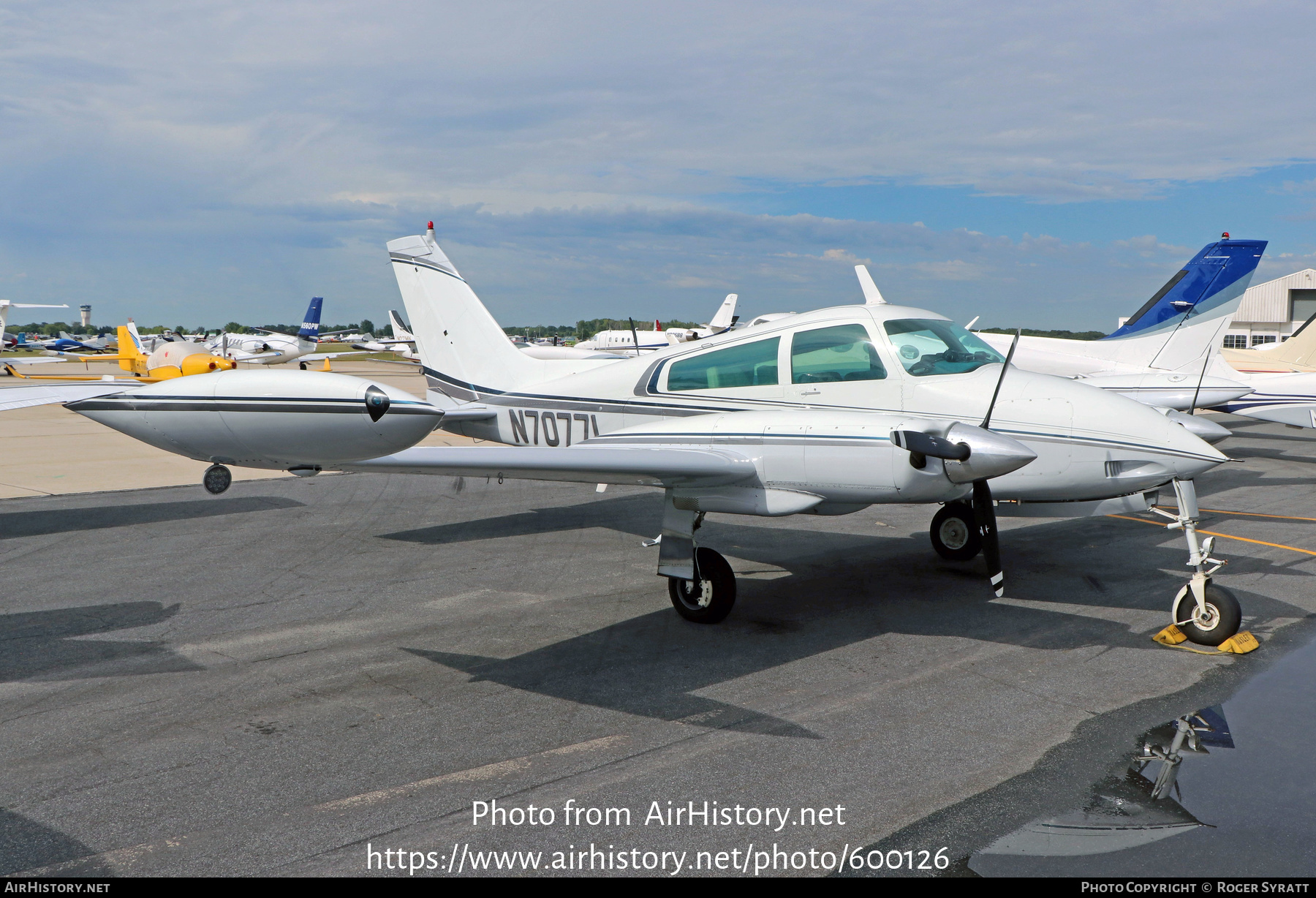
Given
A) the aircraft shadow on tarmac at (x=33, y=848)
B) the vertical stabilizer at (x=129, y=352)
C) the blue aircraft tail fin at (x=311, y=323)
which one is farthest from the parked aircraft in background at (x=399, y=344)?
the aircraft shadow on tarmac at (x=33, y=848)

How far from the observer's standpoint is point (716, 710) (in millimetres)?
6055

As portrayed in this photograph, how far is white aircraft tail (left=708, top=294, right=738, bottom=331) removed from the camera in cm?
6232

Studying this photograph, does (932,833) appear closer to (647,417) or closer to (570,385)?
(647,417)

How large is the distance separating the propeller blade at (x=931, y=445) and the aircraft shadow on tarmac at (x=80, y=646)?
575 cm

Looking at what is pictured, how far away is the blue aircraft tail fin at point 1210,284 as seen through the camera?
18.2 metres

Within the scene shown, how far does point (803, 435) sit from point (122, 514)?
11.2 metres

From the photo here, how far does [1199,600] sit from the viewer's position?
7297 mm

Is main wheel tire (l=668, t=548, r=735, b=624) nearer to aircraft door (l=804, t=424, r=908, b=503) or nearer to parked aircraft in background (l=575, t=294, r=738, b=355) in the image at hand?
aircraft door (l=804, t=424, r=908, b=503)

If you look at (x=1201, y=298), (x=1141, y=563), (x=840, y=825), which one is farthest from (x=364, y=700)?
(x=1201, y=298)

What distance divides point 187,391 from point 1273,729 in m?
7.47

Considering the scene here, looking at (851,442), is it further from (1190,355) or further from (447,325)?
(1190,355)

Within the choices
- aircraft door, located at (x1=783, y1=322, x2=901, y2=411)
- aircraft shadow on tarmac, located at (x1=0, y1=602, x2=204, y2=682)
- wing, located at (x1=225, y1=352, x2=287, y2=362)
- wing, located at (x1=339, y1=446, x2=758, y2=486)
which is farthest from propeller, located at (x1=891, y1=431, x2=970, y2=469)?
wing, located at (x1=225, y1=352, x2=287, y2=362)

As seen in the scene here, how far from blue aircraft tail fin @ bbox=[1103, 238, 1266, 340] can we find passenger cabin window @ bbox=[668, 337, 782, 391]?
14031 mm

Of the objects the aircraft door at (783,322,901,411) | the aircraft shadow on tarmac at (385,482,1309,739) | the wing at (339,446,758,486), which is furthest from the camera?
the aircraft door at (783,322,901,411)
